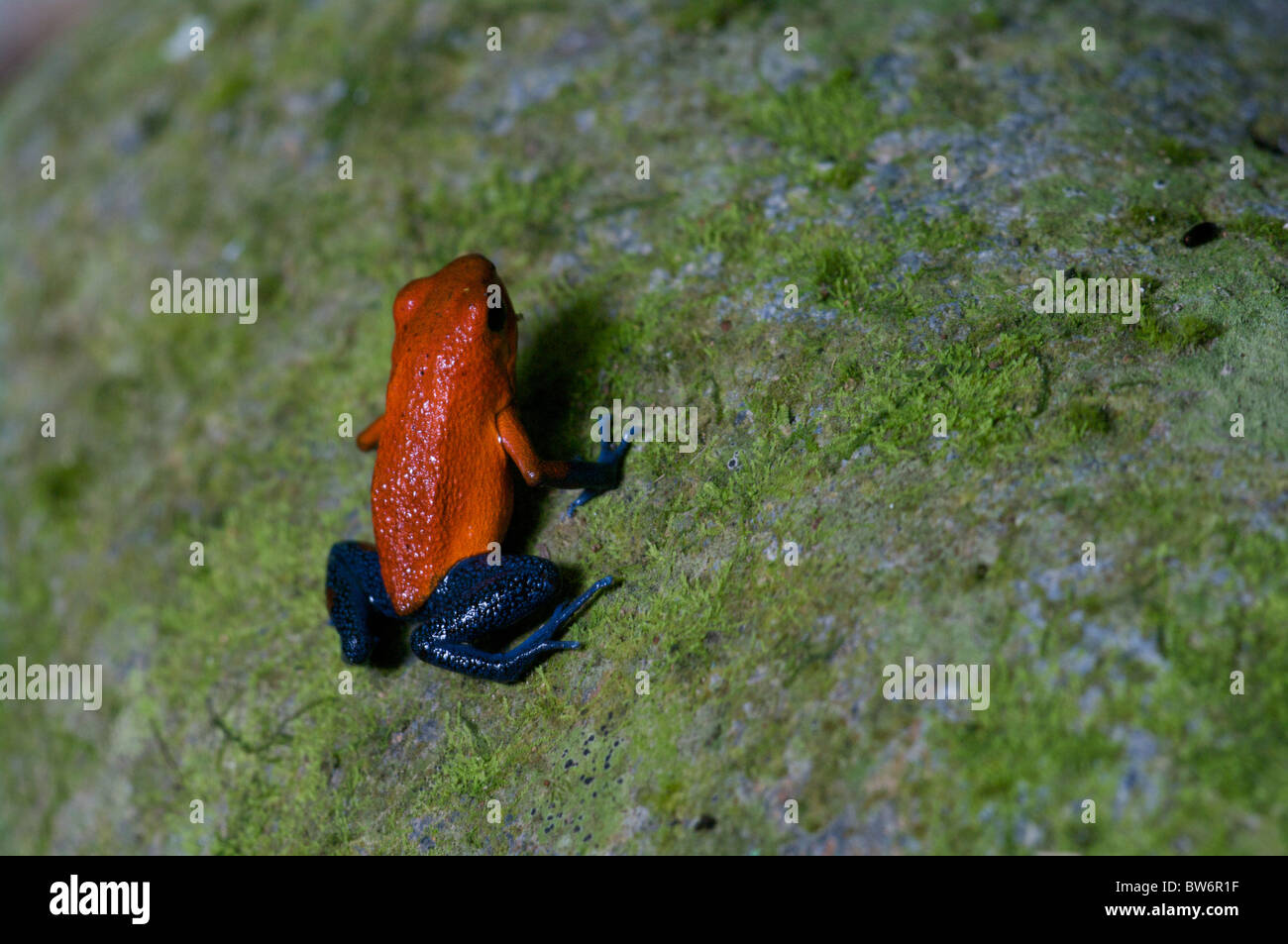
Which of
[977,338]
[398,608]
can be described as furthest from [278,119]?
[977,338]

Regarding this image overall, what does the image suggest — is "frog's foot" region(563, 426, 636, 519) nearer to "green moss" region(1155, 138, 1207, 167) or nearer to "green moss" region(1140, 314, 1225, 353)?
"green moss" region(1140, 314, 1225, 353)

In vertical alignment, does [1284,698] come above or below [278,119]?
below

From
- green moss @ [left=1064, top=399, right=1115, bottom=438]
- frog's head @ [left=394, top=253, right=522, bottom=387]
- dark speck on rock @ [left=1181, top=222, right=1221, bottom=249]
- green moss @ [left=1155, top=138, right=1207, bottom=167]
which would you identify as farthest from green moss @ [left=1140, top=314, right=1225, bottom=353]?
frog's head @ [left=394, top=253, right=522, bottom=387]

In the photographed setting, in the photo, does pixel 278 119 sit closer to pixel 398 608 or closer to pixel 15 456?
pixel 15 456

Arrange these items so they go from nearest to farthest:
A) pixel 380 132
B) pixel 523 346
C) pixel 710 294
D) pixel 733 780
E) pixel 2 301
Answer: pixel 733 780, pixel 710 294, pixel 523 346, pixel 380 132, pixel 2 301

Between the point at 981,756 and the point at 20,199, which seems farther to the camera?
the point at 20,199

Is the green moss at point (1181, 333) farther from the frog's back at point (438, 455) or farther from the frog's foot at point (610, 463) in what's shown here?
the frog's back at point (438, 455)

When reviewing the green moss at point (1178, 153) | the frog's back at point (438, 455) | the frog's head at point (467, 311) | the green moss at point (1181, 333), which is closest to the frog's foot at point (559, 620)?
the frog's back at point (438, 455)
